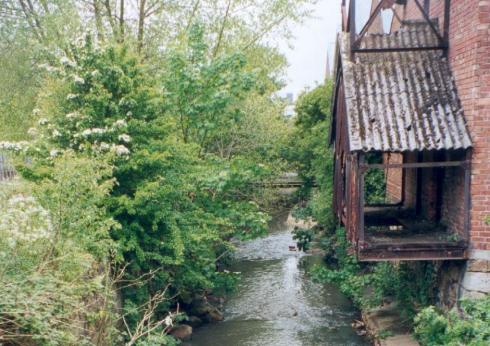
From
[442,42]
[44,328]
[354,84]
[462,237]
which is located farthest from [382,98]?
[44,328]

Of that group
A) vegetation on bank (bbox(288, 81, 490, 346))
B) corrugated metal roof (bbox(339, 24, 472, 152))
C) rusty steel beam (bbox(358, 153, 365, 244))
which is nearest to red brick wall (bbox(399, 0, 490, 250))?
corrugated metal roof (bbox(339, 24, 472, 152))

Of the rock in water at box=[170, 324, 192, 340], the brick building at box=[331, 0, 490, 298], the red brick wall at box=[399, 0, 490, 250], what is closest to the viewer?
the red brick wall at box=[399, 0, 490, 250]

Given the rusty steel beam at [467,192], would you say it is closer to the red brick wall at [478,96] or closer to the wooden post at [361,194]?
the red brick wall at [478,96]

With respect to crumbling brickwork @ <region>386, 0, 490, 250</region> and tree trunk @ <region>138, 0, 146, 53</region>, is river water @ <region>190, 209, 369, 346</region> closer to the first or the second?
crumbling brickwork @ <region>386, 0, 490, 250</region>

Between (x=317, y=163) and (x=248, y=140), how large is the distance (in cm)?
249

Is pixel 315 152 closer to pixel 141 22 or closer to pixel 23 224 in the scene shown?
pixel 141 22

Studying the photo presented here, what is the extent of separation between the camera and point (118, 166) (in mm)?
9297

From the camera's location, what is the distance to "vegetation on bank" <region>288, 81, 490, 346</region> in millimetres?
7637

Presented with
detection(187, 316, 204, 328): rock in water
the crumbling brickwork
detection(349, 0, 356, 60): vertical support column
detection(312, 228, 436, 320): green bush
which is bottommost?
detection(187, 316, 204, 328): rock in water

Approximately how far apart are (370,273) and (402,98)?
20.0 feet

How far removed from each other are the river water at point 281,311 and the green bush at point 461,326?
3.49 m

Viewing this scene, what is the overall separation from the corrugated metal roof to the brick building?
0.06ft

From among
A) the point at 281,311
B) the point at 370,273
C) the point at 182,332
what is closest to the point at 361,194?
the point at 370,273

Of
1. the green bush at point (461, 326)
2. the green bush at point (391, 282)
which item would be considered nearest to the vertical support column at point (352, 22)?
the green bush at point (391, 282)
